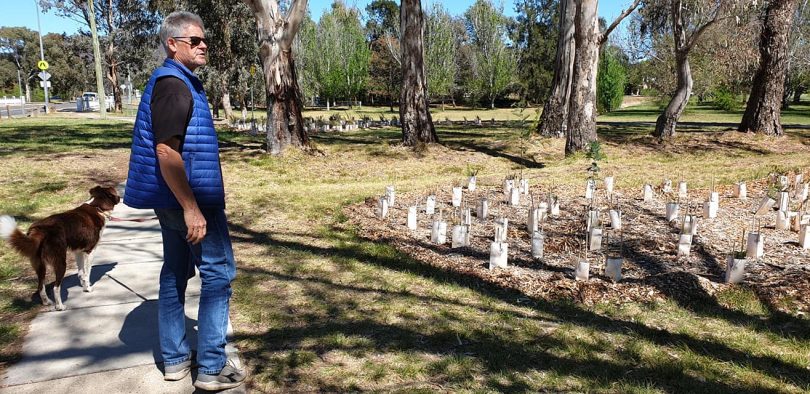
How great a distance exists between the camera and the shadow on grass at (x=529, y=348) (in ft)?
10.2

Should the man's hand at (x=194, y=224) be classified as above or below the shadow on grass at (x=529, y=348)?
above

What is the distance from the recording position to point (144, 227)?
22.3 ft

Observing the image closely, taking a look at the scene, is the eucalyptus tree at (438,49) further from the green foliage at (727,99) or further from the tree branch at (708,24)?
the tree branch at (708,24)

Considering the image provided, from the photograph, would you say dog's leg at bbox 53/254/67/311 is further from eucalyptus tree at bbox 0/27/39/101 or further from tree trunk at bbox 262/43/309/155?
eucalyptus tree at bbox 0/27/39/101

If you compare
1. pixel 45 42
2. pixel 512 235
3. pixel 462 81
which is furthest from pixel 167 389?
pixel 45 42

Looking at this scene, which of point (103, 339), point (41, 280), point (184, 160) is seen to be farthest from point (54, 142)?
point (184, 160)

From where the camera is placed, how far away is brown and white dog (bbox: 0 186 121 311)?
372 centimetres

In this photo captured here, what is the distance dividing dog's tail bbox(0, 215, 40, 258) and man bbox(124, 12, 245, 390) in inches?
52.4

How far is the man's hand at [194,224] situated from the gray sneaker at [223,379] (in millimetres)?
829

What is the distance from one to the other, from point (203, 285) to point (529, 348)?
78.1 inches

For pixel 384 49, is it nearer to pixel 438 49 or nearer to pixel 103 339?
pixel 438 49

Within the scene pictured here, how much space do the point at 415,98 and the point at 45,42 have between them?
88.0 m

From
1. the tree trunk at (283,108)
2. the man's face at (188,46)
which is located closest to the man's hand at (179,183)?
the man's face at (188,46)

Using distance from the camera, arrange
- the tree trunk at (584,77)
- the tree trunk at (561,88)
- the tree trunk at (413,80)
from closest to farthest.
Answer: the tree trunk at (584,77) → the tree trunk at (413,80) → the tree trunk at (561,88)
